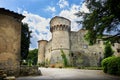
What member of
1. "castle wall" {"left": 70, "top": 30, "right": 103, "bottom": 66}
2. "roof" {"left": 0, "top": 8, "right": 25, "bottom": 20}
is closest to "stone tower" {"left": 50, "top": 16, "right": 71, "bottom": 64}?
"castle wall" {"left": 70, "top": 30, "right": 103, "bottom": 66}

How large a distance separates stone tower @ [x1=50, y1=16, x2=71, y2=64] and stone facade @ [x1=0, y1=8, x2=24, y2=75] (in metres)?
33.5

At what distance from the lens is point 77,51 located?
60.3m

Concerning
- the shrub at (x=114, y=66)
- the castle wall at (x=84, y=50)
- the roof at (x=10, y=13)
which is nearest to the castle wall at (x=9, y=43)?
the roof at (x=10, y=13)

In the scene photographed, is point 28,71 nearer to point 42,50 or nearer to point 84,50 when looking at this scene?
point 84,50

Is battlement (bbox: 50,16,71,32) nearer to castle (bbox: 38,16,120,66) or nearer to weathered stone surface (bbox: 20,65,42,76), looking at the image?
castle (bbox: 38,16,120,66)

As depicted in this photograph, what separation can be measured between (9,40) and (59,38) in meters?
35.1

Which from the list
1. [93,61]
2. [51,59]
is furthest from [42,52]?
[93,61]

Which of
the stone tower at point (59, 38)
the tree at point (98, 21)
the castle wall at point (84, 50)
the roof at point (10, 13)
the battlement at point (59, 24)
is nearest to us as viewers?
the tree at point (98, 21)

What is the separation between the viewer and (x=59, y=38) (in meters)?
58.2

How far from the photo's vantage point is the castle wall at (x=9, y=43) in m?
22.8

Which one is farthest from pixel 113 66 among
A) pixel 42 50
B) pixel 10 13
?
pixel 42 50

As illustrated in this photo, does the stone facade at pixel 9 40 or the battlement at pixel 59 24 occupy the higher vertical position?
the battlement at pixel 59 24

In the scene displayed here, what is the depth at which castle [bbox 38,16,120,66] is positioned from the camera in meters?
58.0

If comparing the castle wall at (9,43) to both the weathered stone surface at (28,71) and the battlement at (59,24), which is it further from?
the battlement at (59,24)
